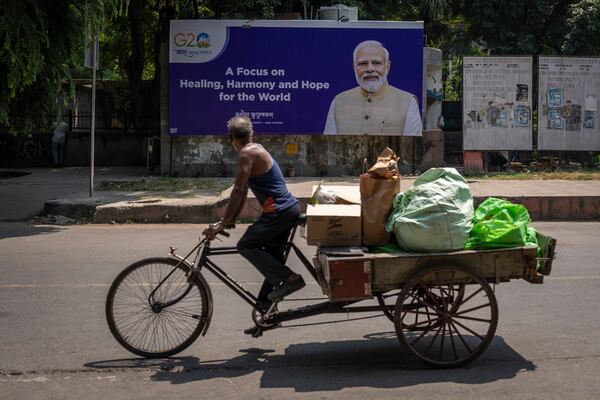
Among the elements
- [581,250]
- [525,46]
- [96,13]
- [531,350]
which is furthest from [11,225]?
[525,46]

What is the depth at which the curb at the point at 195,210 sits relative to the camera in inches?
510

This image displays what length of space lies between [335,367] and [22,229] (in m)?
7.96

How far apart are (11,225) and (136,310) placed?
760 centimetres

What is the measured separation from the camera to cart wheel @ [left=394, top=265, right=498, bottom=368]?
5512 millimetres

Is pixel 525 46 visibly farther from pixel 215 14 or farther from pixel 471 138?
pixel 215 14

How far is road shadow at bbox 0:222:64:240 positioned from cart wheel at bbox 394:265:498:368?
752 cm

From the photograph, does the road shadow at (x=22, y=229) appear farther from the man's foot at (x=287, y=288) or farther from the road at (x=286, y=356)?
the man's foot at (x=287, y=288)

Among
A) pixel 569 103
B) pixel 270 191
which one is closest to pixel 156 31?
pixel 569 103

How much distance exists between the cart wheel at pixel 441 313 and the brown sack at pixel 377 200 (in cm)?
43

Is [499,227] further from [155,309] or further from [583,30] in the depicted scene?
[583,30]

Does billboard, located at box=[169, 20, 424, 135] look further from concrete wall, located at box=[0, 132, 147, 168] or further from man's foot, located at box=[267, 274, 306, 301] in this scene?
man's foot, located at box=[267, 274, 306, 301]

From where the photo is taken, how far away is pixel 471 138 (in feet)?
58.2

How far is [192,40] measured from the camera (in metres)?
17.0

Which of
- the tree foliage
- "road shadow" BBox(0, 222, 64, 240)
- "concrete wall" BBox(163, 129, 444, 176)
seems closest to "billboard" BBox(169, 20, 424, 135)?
"concrete wall" BBox(163, 129, 444, 176)
